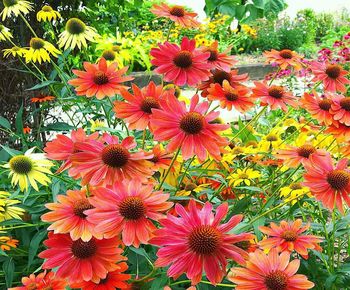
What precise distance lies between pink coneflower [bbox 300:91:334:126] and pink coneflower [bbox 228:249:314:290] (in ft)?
1.26

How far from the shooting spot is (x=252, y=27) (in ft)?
22.5

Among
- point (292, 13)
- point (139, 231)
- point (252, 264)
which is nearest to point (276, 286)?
point (252, 264)

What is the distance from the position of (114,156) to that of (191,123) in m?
0.13

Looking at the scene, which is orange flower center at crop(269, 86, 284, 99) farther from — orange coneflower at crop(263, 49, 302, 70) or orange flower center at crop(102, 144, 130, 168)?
orange flower center at crop(102, 144, 130, 168)

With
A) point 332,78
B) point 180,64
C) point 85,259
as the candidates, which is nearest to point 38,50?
point 180,64

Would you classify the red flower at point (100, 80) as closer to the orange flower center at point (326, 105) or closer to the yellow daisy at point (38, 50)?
the orange flower center at point (326, 105)

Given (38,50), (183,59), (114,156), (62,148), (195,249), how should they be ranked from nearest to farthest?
(195,249) → (114,156) → (62,148) → (183,59) → (38,50)

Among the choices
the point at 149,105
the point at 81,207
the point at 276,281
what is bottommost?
the point at 276,281

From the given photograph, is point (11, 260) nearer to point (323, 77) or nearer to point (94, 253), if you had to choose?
point (94, 253)

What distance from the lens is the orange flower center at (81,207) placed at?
81cm

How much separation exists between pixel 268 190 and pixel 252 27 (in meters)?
5.65

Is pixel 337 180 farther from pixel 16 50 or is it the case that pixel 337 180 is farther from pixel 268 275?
pixel 16 50

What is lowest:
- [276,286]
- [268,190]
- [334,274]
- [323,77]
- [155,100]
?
[276,286]

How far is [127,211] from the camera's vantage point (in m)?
0.76
